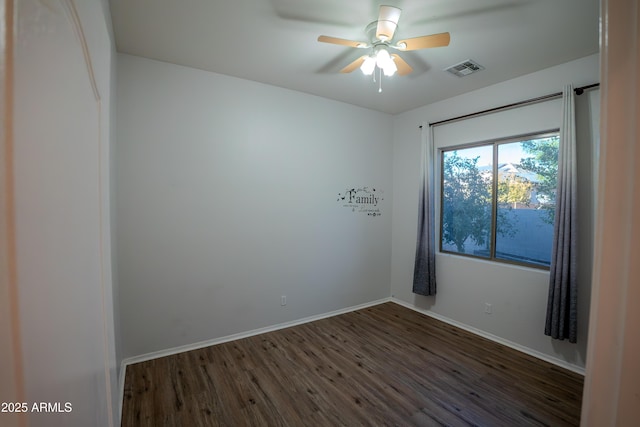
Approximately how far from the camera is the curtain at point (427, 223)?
3621 mm

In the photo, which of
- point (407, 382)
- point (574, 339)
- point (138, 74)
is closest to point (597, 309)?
point (407, 382)

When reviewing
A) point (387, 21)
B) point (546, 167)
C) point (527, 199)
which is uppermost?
point (387, 21)

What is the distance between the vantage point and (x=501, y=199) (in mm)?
3154

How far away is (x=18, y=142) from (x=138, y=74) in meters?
2.87

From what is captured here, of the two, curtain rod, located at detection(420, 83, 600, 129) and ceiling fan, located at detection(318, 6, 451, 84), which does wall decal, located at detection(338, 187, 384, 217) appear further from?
ceiling fan, located at detection(318, 6, 451, 84)

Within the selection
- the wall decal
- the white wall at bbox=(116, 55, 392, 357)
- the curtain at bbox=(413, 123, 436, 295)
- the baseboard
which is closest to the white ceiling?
the white wall at bbox=(116, 55, 392, 357)

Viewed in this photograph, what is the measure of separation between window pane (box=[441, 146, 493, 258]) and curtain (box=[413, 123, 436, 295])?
0.67 ft

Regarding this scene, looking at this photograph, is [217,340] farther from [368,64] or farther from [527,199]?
[527,199]

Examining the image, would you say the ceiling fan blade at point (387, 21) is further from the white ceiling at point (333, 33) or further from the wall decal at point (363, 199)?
the wall decal at point (363, 199)

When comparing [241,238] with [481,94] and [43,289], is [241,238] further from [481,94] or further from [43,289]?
[481,94]

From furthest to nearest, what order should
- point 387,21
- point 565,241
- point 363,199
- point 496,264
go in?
point 363,199 < point 496,264 < point 565,241 < point 387,21

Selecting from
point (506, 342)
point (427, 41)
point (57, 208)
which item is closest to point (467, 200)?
point (506, 342)

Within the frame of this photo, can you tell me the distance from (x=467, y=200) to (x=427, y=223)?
21.9 inches

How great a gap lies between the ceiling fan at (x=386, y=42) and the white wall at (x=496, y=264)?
1.51 metres
